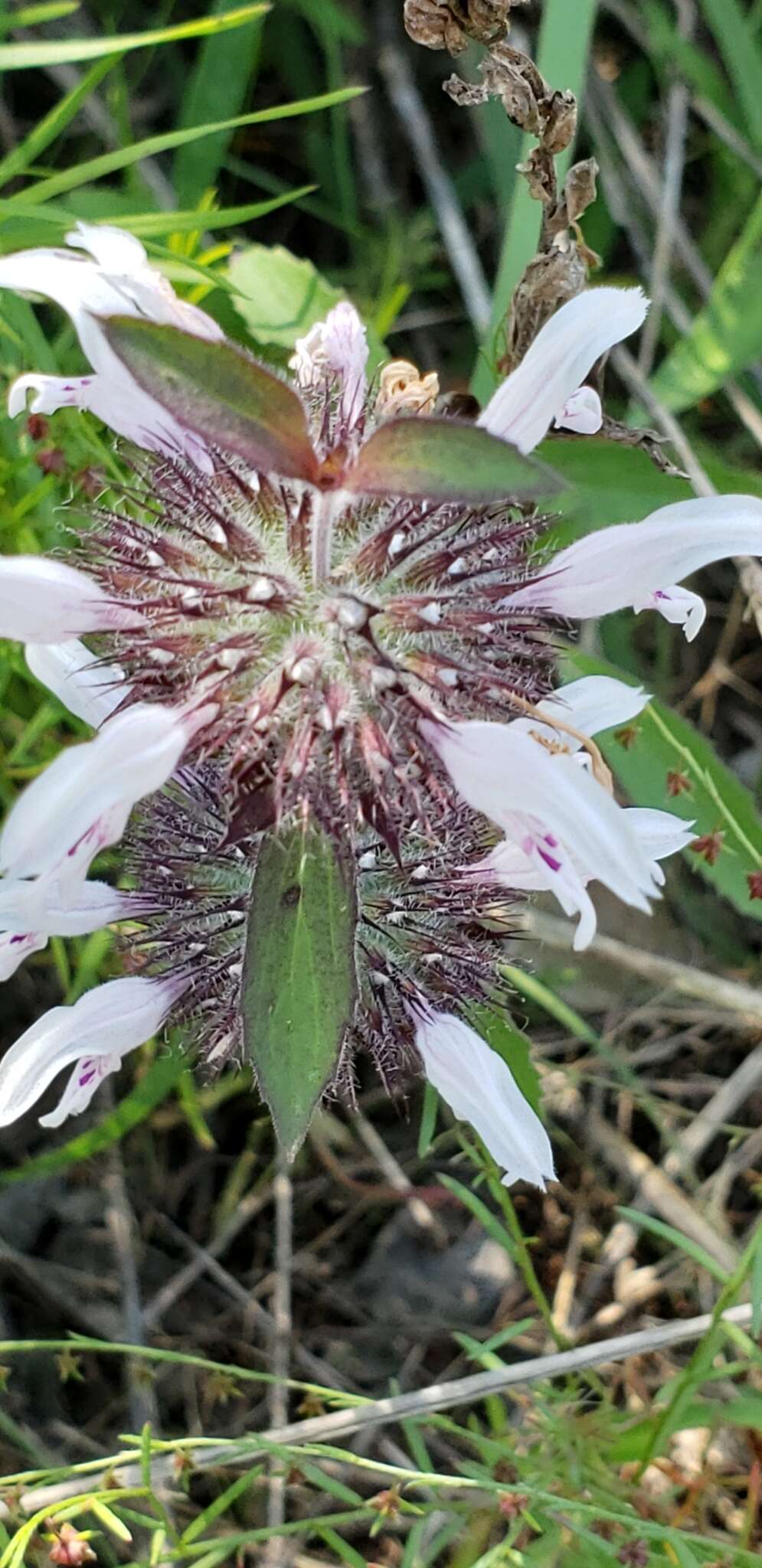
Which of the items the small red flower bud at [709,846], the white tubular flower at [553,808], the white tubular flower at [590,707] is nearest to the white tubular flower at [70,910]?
the white tubular flower at [553,808]

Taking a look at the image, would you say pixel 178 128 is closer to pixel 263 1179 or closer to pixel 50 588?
pixel 50 588

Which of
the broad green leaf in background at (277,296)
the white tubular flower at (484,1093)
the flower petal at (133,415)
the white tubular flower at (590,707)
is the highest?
the broad green leaf in background at (277,296)

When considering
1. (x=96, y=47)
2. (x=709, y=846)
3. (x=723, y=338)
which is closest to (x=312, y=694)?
(x=709, y=846)

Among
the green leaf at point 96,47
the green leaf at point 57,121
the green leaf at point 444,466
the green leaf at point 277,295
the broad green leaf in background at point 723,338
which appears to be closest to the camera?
the green leaf at point 444,466

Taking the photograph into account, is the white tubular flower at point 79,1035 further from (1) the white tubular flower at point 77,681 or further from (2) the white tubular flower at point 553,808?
(2) the white tubular flower at point 553,808

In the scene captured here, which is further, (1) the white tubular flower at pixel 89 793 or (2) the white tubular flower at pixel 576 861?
(2) the white tubular flower at pixel 576 861

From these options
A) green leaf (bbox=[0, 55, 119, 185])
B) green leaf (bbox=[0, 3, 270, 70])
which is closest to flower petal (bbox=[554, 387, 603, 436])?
green leaf (bbox=[0, 3, 270, 70])
